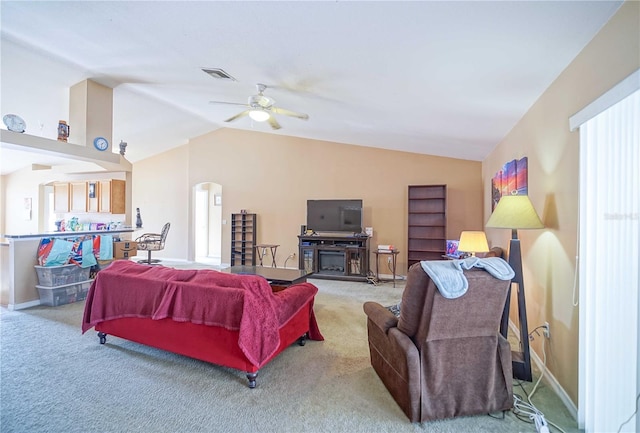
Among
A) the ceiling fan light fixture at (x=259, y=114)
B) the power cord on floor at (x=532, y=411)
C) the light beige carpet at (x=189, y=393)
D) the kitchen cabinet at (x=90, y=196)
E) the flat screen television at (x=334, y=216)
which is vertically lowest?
the light beige carpet at (x=189, y=393)

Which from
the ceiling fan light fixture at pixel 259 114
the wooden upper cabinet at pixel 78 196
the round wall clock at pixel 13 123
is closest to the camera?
the ceiling fan light fixture at pixel 259 114

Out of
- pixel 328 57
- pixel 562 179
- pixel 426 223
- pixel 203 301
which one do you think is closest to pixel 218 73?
pixel 328 57

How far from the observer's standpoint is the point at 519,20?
168 centimetres

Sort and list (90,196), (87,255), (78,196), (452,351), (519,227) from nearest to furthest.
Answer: (452,351) → (519,227) → (87,255) → (90,196) → (78,196)

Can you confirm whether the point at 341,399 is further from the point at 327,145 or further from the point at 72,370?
the point at 327,145

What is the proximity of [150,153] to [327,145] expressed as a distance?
16.1 ft

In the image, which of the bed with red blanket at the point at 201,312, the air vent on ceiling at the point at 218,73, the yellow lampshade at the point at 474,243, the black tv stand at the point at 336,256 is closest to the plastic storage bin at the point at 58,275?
the bed with red blanket at the point at 201,312

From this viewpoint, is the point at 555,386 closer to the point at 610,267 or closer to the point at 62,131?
the point at 610,267

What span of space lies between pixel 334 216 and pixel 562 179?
14.5 ft

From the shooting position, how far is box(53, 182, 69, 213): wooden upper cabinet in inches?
292

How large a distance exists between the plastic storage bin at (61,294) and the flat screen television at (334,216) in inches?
158

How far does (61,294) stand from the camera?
4.39 metres

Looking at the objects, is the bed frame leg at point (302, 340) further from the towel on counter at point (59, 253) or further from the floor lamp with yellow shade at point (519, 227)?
the towel on counter at point (59, 253)

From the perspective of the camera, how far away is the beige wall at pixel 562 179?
1.59 meters
